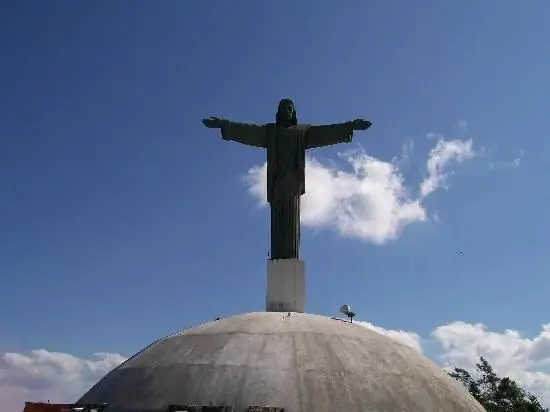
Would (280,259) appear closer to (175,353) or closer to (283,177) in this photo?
(283,177)

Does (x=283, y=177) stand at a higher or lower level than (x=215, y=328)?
higher

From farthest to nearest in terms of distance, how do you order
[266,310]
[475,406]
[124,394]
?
1. [266,310]
2. [475,406]
3. [124,394]

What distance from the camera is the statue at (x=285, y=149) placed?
25375 millimetres

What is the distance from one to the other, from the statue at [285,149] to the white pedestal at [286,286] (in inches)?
16.5

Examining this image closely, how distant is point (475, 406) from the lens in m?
20.8

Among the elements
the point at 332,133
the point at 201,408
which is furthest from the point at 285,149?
the point at 201,408

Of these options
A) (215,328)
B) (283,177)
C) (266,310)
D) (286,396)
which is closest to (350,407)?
(286,396)

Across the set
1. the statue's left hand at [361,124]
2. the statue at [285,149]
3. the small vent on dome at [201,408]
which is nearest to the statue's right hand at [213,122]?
the statue at [285,149]

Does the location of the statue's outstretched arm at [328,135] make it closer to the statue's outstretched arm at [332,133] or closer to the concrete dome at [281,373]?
the statue's outstretched arm at [332,133]

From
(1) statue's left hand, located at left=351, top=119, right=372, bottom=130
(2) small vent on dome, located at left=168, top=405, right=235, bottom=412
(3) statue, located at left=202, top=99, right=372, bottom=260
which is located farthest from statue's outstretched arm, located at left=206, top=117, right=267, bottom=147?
(2) small vent on dome, located at left=168, top=405, right=235, bottom=412

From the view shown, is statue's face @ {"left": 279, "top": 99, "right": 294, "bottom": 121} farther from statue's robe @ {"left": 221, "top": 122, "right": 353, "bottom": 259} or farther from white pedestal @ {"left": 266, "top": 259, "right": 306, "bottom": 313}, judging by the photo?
white pedestal @ {"left": 266, "top": 259, "right": 306, "bottom": 313}

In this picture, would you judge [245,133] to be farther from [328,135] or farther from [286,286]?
[286,286]

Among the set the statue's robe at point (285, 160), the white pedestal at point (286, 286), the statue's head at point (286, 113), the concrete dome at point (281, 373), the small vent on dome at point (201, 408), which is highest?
the statue's head at point (286, 113)

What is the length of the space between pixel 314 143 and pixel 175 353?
10272mm
